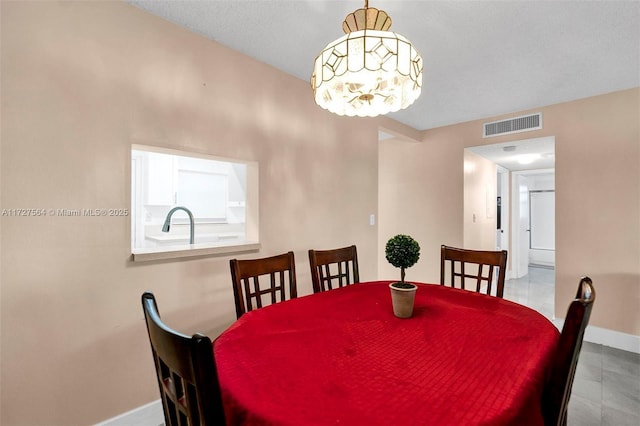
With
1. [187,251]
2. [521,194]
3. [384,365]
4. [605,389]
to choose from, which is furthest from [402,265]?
[521,194]

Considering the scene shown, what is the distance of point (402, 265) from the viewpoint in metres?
1.44

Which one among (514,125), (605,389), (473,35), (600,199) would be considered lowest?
(605,389)

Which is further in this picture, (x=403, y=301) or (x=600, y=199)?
(x=600, y=199)

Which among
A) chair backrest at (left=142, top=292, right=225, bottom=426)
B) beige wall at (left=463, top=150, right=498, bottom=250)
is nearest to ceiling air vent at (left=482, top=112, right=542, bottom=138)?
beige wall at (left=463, top=150, right=498, bottom=250)

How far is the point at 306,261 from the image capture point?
2672 millimetres

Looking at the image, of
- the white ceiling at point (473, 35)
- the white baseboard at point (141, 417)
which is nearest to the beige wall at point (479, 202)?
the white ceiling at point (473, 35)

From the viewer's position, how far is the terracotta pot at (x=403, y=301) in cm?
134

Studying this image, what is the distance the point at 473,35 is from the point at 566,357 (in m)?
1.97

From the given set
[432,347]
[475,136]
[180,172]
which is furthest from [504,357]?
[180,172]

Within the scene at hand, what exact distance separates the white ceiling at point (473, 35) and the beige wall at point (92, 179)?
0.27m

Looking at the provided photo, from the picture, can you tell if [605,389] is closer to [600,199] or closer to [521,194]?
[600,199]

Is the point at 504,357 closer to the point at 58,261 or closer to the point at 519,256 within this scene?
the point at 58,261

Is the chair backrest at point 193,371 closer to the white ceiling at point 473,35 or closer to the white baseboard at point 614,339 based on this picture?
the white ceiling at point 473,35

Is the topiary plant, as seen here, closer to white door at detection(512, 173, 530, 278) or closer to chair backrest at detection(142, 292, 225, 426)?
chair backrest at detection(142, 292, 225, 426)
